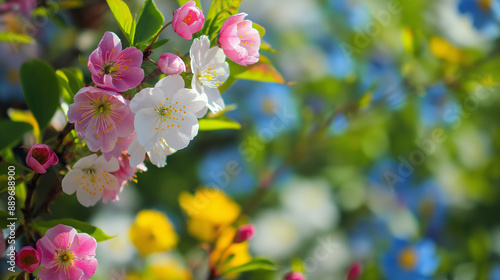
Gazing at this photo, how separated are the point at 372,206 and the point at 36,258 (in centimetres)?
78

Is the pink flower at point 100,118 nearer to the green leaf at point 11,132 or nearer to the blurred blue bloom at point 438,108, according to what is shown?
the green leaf at point 11,132

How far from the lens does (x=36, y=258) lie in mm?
324

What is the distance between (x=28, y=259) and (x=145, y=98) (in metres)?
0.13

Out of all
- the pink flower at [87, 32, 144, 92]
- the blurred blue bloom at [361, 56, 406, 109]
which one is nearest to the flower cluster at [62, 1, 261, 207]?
the pink flower at [87, 32, 144, 92]

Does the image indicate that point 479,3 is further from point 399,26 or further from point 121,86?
point 121,86

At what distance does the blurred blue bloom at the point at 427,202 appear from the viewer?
39.2 inches

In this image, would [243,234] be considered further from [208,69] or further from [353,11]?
[353,11]

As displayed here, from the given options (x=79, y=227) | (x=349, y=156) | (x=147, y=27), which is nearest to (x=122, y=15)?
(x=147, y=27)

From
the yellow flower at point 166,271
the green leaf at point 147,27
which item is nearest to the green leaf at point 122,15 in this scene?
the green leaf at point 147,27

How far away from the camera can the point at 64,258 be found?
1.11 feet

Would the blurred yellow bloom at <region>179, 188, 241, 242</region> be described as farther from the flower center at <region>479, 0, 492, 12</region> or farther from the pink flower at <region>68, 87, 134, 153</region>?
the flower center at <region>479, 0, 492, 12</region>

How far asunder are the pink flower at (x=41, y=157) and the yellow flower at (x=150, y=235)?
1.47ft

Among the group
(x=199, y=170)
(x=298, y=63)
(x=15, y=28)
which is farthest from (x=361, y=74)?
(x=15, y=28)

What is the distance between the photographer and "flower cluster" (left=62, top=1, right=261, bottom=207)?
1.04 feet
